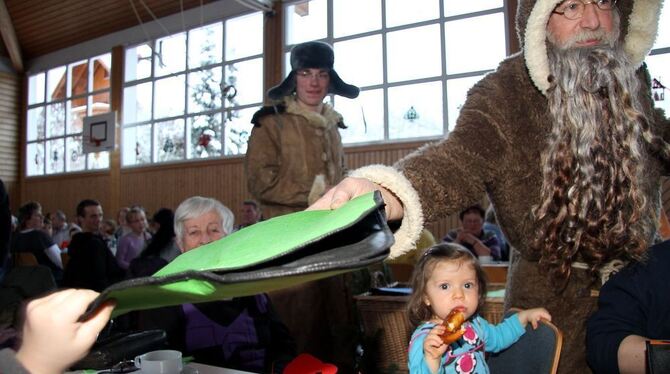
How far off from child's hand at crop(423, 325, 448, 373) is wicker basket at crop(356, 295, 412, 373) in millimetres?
1272

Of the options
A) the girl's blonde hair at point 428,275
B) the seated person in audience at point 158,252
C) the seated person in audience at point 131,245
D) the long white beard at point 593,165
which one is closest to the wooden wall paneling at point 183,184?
the seated person in audience at point 131,245

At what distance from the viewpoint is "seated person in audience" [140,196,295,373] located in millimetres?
2119

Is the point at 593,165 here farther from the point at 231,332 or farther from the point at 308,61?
the point at 308,61

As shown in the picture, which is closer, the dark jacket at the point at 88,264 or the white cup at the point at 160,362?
the white cup at the point at 160,362

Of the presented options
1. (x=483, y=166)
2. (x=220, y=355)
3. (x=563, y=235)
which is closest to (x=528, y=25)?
(x=483, y=166)

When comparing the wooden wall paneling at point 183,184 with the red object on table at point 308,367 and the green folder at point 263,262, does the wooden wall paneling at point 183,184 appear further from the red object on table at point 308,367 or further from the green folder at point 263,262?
the green folder at point 263,262

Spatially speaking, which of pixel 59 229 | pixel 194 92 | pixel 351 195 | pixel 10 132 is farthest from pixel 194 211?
pixel 10 132

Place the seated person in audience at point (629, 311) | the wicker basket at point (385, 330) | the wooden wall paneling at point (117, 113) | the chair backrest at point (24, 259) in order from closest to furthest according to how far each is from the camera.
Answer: the seated person in audience at point (629, 311)
the wicker basket at point (385, 330)
the chair backrest at point (24, 259)
the wooden wall paneling at point (117, 113)

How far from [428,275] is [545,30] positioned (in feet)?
2.36

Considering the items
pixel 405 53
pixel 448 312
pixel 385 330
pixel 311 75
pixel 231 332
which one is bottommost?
pixel 385 330

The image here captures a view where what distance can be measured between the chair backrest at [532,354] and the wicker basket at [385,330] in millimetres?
1143

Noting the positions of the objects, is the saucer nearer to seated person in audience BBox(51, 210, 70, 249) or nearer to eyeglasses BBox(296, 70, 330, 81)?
eyeglasses BBox(296, 70, 330, 81)

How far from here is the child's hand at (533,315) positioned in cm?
125

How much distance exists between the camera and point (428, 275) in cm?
156
